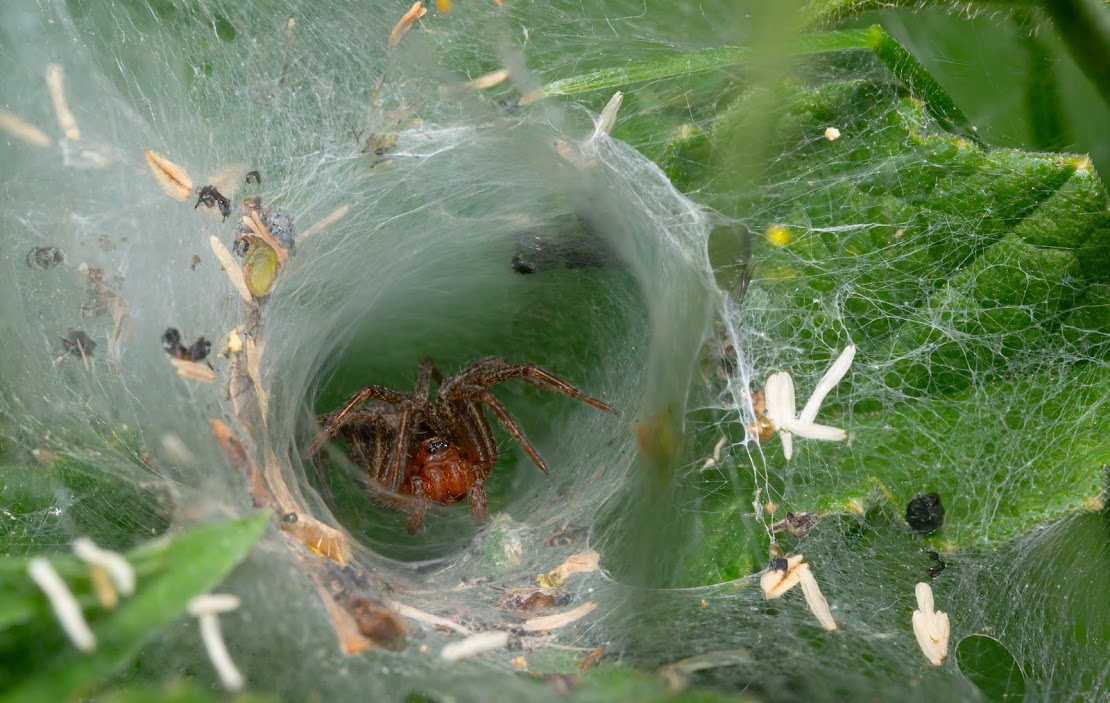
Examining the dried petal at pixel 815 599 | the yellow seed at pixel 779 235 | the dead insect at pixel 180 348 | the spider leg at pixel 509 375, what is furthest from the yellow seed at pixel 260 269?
the dried petal at pixel 815 599

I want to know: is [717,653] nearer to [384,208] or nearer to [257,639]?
[257,639]

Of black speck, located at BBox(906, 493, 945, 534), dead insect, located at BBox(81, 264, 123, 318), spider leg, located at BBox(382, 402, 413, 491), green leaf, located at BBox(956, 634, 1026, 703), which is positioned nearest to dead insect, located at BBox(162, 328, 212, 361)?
dead insect, located at BBox(81, 264, 123, 318)

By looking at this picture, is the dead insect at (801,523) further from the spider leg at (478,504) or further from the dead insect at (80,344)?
the dead insect at (80,344)

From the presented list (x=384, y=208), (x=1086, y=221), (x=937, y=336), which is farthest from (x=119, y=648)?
(x=1086, y=221)

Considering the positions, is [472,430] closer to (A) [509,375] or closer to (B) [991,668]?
(A) [509,375]

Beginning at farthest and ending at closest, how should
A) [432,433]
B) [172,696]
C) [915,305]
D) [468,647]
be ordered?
[432,433]
[915,305]
[468,647]
[172,696]

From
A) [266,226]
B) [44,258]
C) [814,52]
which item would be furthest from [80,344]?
[814,52]

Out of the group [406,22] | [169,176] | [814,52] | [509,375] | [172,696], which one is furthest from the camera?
[509,375]

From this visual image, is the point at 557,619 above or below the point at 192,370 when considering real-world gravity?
below
